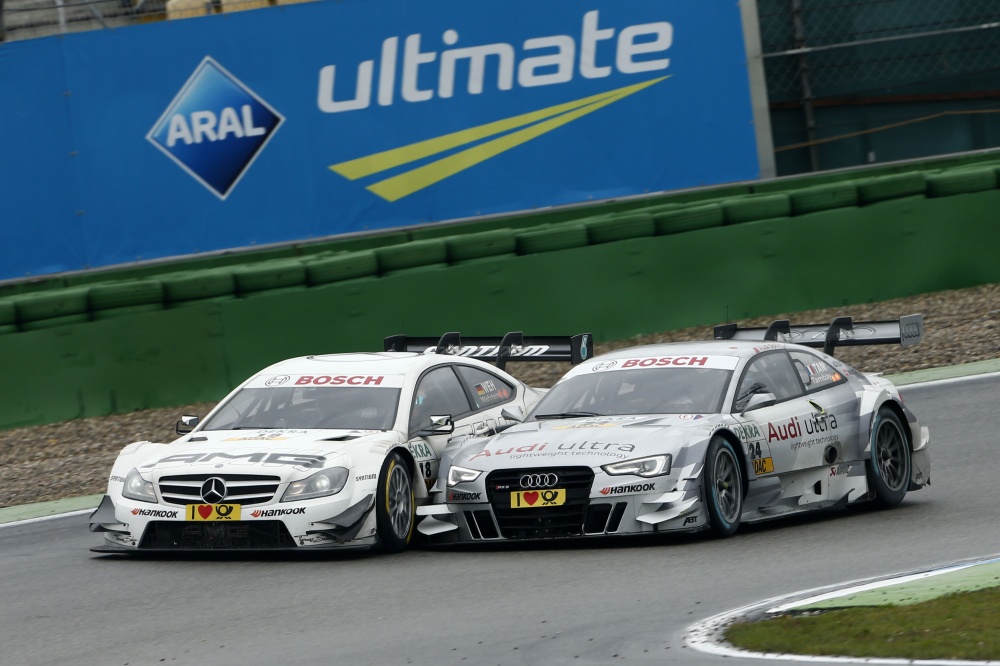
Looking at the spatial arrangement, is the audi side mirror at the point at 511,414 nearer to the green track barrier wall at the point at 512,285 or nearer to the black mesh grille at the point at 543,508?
the black mesh grille at the point at 543,508

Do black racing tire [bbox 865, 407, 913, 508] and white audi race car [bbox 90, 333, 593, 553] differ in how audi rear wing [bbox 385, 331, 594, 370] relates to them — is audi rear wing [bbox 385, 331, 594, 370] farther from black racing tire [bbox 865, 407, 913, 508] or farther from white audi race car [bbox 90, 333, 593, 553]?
black racing tire [bbox 865, 407, 913, 508]

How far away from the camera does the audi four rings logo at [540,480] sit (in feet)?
31.0

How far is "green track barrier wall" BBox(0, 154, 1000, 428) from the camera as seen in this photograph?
16.0m

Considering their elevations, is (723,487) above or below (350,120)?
below

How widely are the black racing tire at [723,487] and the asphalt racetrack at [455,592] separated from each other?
12 cm

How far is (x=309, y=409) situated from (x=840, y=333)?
3813mm

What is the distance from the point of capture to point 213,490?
957cm

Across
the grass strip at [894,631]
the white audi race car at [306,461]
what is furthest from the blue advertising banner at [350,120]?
the grass strip at [894,631]

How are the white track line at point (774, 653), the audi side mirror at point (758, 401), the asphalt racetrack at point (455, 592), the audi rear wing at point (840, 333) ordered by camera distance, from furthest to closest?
the audi rear wing at point (840, 333) < the audi side mirror at point (758, 401) < the asphalt racetrack at point (455, 592) < the white track line at point (774, 653)

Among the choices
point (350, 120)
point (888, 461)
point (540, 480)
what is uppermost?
point (350, 120)

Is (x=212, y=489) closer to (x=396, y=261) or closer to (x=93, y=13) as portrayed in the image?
(x=396, y=261)

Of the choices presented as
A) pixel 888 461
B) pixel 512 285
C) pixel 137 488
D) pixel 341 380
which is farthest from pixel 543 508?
pixel 512 285

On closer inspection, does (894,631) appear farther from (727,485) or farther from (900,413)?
(900,413)

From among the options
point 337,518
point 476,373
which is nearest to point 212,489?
point 337,518
